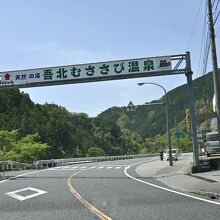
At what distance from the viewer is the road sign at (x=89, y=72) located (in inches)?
1220

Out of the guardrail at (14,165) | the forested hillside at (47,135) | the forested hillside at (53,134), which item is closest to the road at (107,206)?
the guardrail at (14,165)

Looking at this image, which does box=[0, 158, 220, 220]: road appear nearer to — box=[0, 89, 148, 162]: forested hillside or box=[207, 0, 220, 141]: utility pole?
box=[207, 0, 220, 141]: utility pole

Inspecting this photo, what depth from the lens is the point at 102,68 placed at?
1241 inches

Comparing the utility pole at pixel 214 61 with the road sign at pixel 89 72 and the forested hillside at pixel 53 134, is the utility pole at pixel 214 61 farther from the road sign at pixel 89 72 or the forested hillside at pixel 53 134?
the forested hillside at pixel 53 134

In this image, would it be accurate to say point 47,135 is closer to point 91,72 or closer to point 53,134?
point 53,134

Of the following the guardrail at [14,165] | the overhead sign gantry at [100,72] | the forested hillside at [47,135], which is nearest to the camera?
the overhead sign gantry at [100,72]

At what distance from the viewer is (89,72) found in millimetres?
31828

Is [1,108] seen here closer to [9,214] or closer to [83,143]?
[83,143]

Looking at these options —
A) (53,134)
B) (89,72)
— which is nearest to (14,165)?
(89,72)

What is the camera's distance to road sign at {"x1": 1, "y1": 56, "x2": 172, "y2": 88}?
102 feet

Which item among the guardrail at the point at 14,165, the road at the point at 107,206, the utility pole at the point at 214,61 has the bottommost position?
the road at the point at 107,206

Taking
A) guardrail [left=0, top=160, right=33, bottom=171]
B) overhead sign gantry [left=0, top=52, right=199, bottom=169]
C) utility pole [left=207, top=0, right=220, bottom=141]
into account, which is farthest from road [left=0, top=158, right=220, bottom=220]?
guardrail [left=0, top=160, right=33, bottom=171]

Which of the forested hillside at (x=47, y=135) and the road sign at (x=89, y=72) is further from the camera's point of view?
the forested hillside at (x=47, y=135)

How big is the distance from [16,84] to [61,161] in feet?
94.9
